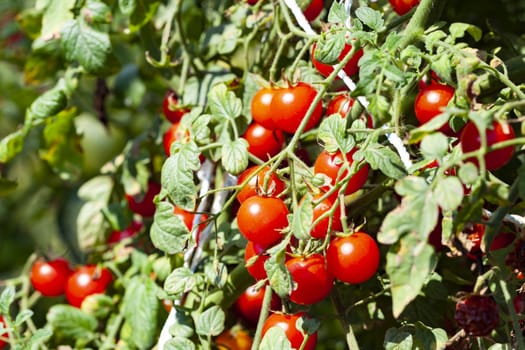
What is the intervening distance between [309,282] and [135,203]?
57 cm

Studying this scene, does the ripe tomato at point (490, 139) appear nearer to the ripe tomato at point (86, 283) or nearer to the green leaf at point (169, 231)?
the green leaf at point (169, 231)

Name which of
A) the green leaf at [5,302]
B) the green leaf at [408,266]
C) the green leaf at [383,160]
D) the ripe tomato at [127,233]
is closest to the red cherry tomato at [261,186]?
the green leaf at [383,160]

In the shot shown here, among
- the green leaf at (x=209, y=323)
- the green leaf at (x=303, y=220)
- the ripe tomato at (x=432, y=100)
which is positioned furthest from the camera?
the green leaf at (x=209, y=323)

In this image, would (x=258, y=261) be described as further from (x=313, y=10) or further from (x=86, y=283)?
(x=86, y=283)

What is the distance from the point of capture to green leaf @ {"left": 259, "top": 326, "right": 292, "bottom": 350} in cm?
88

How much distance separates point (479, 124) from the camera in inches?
26.3

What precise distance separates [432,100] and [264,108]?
0.23 meters

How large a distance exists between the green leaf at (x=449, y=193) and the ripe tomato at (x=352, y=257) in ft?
0.63

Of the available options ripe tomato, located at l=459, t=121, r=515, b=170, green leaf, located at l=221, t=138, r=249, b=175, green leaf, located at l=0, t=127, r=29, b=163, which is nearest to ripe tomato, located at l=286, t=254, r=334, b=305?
green leaf, located at l=221, t=138, r=249, b=175

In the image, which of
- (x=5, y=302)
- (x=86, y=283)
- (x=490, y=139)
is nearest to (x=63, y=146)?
(x=86, y=283)

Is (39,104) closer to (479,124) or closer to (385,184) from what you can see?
(385,184)

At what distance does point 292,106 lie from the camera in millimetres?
969

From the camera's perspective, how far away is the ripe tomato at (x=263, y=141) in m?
1.07

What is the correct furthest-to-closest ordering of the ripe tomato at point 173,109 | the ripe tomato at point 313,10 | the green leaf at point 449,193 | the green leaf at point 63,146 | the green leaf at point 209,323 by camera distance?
the green leaf at point 63,146 → the ripe tomato at point 173,109 → the ripe tomato at point 313,10 → the green leaf at point 209,323 → the green leaf at point 449,193
